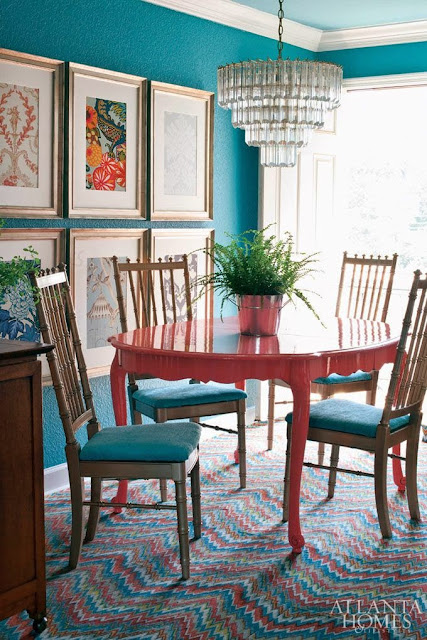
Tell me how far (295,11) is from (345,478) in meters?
2.89

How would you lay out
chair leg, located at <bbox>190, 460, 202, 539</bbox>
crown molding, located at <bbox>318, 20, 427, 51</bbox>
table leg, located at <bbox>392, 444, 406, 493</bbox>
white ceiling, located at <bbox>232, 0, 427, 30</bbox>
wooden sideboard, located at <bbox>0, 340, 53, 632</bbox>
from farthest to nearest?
crown molding, located at <bbox>318, 20, 427, 51</bbox> < white ceiling, located at <bbox>232, 0, 427, 30</bbox> < table leg, located at <bbox>392, 444, 406, 493</bbox> < chair leg, located at <bbox>190, 460, 202, 539</bbox> < wooden sideboard, located at <bbox>0, 340, 53, 632</bbox>

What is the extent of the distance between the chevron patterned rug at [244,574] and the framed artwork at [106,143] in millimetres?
1477

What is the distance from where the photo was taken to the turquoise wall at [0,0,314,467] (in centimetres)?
389

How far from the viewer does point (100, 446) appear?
3061mm

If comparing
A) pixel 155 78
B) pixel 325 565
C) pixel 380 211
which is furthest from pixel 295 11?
pixel 325 565

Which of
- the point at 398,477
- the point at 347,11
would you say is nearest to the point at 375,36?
the point at 347,11

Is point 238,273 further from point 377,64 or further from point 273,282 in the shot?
point 377,64

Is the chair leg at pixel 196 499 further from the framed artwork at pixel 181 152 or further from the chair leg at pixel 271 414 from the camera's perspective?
the framed artwork at pixel 181 152

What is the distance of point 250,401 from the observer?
5.62 meters

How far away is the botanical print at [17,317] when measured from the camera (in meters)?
3.79

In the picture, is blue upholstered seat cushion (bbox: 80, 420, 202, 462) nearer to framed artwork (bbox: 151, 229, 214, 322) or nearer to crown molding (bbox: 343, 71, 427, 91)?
framed artwork (bbox: 151, 229, 214, 322)

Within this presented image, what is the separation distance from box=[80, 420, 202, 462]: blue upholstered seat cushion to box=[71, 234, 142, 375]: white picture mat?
121cm

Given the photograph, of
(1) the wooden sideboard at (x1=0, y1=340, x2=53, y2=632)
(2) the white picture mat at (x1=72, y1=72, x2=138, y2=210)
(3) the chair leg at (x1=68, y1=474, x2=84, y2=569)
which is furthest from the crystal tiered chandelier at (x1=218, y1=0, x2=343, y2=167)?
(3) the chair leg at (x1=68, y1=474, x2=84, y2=569)

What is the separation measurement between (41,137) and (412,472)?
2291 mm
